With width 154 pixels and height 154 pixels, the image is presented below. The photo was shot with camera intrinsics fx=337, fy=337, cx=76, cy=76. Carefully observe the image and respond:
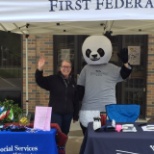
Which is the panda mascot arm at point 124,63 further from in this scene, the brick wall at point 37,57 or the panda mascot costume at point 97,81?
the brick wall at point 37,57

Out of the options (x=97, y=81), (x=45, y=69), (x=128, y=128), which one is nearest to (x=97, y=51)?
(x=97, y=81)

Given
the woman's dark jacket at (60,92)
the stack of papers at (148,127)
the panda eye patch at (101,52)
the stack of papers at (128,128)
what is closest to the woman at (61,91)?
the woman's dark jacket at (60,92)

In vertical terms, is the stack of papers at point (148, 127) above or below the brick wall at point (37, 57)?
below

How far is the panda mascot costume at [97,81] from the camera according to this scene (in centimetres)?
447

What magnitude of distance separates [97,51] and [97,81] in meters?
0.45

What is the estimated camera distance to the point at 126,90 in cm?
760

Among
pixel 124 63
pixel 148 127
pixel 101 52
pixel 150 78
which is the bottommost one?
pixel 148 127

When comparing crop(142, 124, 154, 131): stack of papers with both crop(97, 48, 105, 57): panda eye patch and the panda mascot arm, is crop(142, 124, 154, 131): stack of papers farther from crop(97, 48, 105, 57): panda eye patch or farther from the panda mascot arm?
crop(97, 48, 105, 57): panda eye patch

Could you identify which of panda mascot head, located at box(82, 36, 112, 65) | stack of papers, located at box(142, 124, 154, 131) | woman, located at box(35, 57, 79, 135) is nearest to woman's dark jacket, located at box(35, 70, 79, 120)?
woman, located at box(35, 57, 79, 135)

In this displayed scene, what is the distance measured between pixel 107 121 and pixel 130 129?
0.51 m

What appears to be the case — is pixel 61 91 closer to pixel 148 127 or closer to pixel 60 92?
pixel 60 92

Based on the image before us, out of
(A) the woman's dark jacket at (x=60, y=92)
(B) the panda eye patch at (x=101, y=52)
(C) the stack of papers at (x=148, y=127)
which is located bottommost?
(C) the stack of papers at (x=148, y=127)

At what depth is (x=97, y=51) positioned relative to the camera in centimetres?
466

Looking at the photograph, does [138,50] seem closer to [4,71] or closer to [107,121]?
[4,71]
